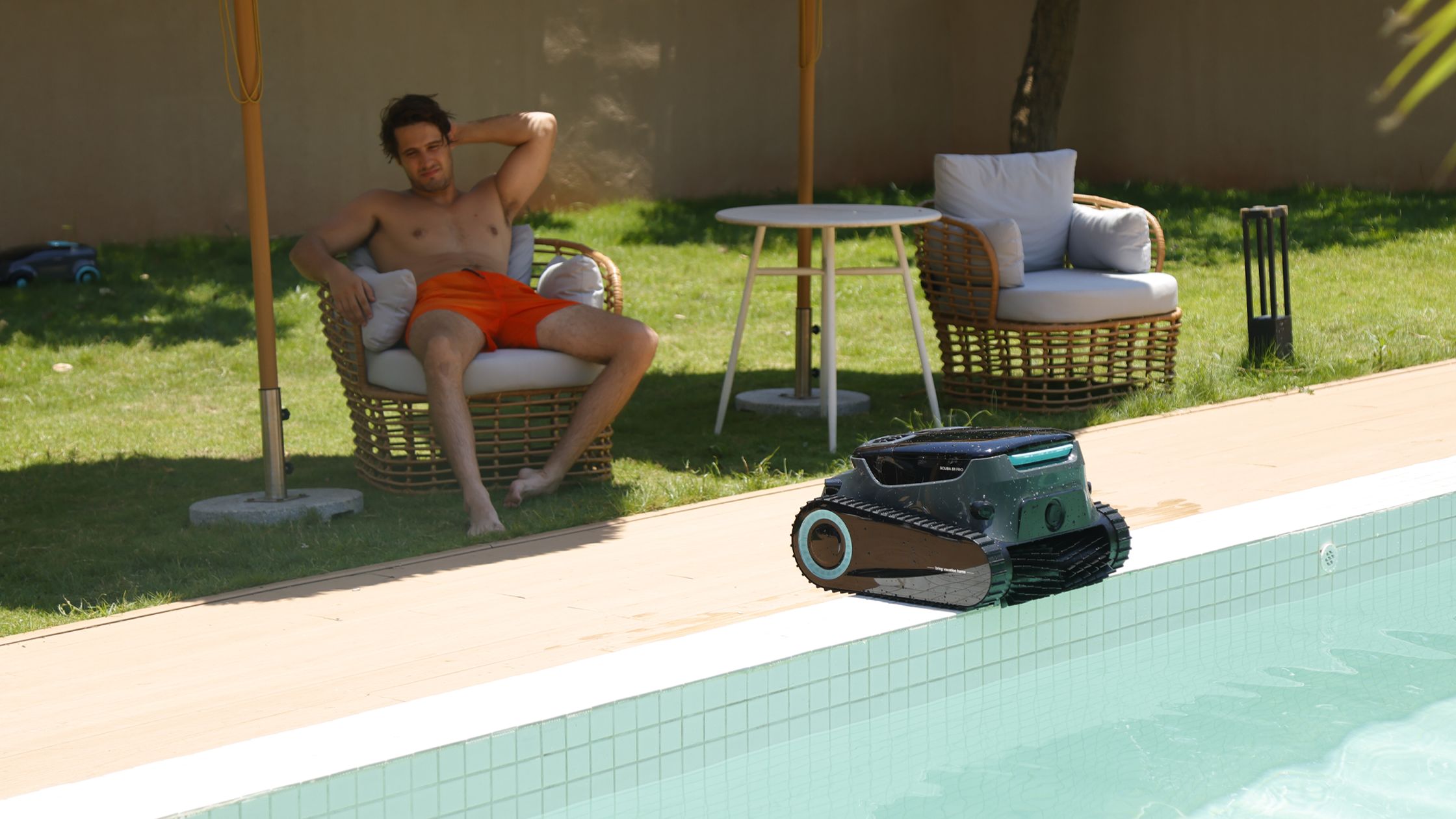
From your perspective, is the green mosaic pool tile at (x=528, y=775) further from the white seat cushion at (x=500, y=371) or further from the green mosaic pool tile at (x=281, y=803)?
the white seat cushion at (x=500, y=371)

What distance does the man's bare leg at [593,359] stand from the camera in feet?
14.3

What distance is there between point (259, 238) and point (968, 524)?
6.98ft

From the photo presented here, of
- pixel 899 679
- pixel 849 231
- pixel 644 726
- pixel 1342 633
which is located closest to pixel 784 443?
pixel 1342 633

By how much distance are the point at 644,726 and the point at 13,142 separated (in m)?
7.49

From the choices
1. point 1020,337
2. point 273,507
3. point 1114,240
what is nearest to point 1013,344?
point 1020,337

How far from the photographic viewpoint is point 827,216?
5.23 meters

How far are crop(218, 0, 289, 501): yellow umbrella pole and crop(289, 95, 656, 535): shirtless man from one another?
278mm

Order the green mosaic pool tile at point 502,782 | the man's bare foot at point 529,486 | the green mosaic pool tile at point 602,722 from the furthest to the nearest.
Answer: the man's bare foot at point 529,486
the green mosaic pool tile at point 602,722
the green mosaic pool tile at point 502,782

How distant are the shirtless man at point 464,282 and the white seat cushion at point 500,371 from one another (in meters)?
0.04

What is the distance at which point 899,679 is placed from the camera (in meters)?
2.80

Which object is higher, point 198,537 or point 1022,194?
point 1022,194

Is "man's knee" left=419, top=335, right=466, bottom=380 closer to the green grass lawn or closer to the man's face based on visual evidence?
the green grass lawn

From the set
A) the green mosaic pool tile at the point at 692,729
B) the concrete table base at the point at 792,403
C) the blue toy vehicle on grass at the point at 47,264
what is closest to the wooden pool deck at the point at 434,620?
the green mosaic pool tile at the point at 692,729

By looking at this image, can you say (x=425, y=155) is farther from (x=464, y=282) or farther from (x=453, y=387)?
(x=453, y=387)
